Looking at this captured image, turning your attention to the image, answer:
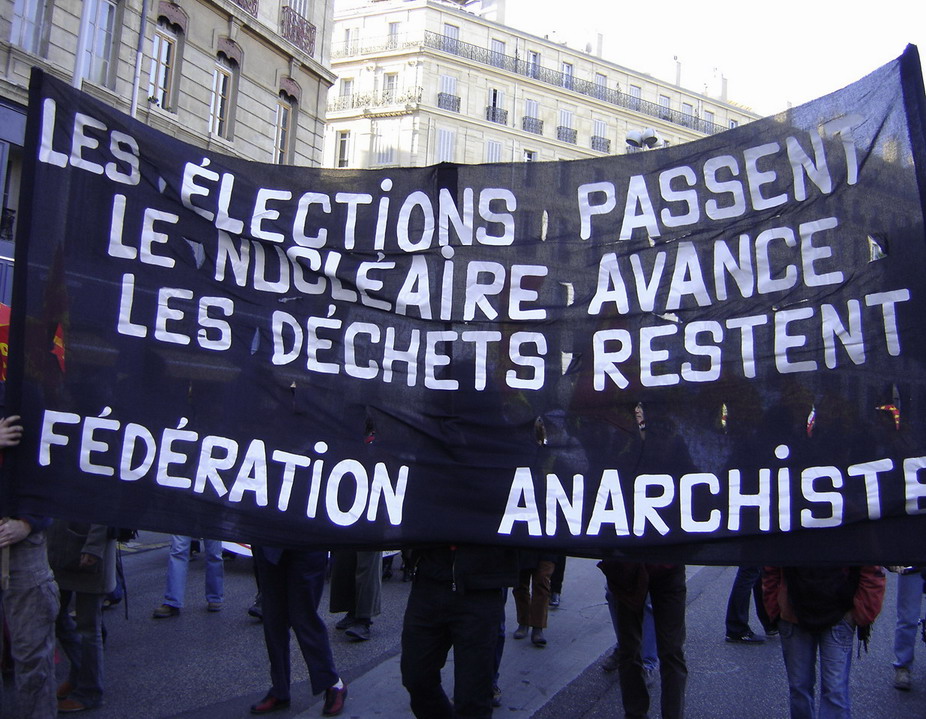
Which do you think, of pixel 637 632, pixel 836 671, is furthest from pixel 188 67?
pixel 836 671

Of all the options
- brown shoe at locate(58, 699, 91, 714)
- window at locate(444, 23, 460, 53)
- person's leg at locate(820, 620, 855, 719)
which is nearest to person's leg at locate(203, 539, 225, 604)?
brown shoe at locate(58, 699, 91, 714)

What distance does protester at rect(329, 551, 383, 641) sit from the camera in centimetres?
651

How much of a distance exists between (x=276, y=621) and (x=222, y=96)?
57.3 feet

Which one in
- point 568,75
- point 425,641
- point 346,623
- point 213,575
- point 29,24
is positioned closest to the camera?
point 425,641

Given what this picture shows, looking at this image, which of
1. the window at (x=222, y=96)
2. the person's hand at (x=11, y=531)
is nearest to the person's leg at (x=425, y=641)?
the person's hand at (x=11, y=531)

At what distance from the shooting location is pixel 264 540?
3549 mm

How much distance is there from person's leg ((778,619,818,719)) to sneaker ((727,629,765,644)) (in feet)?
8.39

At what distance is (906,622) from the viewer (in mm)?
5820

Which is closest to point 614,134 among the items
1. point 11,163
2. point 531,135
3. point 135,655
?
point 531,135

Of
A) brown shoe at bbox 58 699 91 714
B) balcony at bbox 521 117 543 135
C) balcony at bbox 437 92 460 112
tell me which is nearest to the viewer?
brown shoe at bbox 58 699 91 714

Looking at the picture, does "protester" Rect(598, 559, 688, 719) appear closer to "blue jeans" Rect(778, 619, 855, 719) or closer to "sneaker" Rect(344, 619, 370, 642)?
"blue jeans" Rect(778, 619, 855, 719)

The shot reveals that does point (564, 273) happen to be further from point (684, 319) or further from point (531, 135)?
point (531, 135)

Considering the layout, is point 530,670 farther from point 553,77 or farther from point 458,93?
point 553,77

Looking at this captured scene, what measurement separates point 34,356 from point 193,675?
2.92 m
